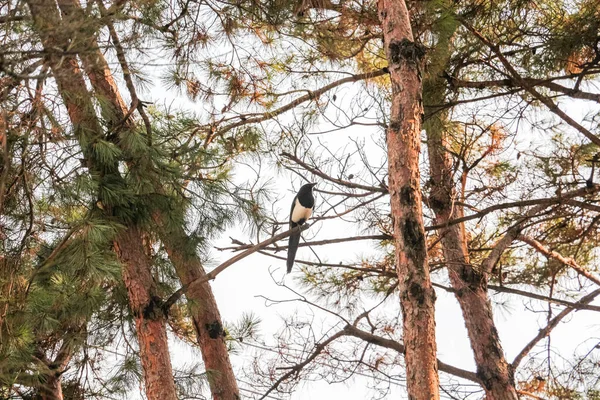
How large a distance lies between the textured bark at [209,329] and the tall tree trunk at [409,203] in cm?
133

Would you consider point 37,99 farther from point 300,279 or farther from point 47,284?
point 300,279

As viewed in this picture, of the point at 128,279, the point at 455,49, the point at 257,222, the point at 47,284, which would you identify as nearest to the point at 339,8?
the point at 455,49

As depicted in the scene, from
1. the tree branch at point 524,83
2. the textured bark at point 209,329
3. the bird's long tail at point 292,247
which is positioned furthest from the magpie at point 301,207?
the tree branch at point 524,83

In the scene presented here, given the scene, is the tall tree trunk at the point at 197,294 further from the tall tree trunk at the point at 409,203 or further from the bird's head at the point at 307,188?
the tall tree trunk at the point at 409,203

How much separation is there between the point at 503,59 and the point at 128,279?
2.30m

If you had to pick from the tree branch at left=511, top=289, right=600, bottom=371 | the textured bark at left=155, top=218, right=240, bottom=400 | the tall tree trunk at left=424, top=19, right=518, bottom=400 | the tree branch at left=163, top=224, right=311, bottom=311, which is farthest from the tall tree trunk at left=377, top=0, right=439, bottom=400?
the tree branch at left=511, top=289, right=600, bottom=371

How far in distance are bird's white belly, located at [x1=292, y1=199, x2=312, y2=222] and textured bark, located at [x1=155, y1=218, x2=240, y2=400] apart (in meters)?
0.59

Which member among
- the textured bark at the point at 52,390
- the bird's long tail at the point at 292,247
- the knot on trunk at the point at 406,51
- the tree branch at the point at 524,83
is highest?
the tree branch at the point at 524,83

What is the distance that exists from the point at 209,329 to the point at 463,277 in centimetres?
156

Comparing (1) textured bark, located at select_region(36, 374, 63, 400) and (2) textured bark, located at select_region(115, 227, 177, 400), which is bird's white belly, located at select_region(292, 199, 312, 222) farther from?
(1) textured bark, located at select_region(36, 374, 63, 400)

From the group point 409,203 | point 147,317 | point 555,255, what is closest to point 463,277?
point 555,255

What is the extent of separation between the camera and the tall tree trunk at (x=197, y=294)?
157 inches

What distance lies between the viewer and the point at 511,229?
4477mm

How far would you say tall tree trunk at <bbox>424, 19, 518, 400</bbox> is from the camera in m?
4.42
